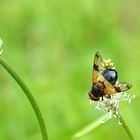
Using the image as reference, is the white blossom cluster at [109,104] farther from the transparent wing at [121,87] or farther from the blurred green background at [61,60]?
the blurred green background at [61,60]

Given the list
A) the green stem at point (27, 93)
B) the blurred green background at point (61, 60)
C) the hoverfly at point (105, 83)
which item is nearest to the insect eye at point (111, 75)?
the hoverfly at point (105, 83)

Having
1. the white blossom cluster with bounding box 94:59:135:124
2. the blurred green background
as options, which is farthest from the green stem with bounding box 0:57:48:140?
the blurred green background

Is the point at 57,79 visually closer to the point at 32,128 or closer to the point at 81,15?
the point at 32,128

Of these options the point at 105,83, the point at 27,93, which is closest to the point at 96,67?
the point at 105,83

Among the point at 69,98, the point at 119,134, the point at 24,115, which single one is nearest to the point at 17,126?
the point at 24,115

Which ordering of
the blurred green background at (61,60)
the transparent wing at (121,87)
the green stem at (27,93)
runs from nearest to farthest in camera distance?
the green stem at (27,93) < the transparent wing at (121,87) < the blurred green background at (61,60)

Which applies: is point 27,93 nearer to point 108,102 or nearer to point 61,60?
point 108,102
